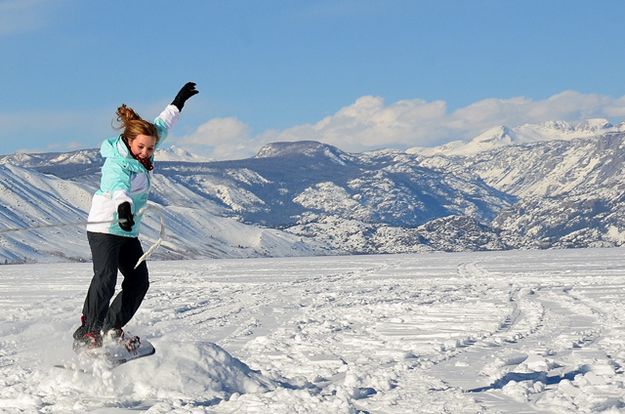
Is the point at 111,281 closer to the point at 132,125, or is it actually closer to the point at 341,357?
the point at 132,125

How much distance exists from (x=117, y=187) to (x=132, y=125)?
575 millimetres

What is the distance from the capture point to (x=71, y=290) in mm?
20750

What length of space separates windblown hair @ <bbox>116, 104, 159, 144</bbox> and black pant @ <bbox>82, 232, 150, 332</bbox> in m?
0.83

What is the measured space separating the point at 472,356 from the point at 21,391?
14.5 ft

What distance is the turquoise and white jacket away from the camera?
6.28 metres

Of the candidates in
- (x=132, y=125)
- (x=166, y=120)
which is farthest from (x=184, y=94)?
(x=132, y=125)

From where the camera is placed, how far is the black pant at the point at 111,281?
6.44m

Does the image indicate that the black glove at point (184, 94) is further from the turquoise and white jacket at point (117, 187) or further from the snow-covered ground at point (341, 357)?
the snow-covered ground at point (341, 357)

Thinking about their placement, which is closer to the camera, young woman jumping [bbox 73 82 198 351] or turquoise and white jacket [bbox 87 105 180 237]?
turquoise and white jacket [bbox 87 105 180 237]

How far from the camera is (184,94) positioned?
771cm

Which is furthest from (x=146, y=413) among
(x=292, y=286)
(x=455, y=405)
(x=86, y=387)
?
(x=292, y=286)

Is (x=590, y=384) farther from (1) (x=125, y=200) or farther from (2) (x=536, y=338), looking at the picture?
(1) (x=125, y=200)

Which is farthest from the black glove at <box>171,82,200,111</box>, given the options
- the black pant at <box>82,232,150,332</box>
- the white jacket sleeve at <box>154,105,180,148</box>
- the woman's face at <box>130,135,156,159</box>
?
the black pant at <box>82,232,150,332</box>

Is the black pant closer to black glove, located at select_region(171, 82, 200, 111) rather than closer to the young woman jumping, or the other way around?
the young woman jumping
